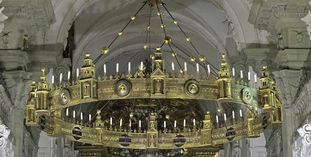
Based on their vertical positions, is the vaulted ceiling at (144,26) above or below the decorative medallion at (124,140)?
above

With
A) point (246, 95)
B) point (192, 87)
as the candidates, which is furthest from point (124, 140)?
point (246, 95)

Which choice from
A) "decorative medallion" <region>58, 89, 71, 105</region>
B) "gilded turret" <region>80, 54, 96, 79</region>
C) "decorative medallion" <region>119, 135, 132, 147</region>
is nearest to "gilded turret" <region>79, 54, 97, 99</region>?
"gilded turret" <region>80, 54, 96, 79</region>

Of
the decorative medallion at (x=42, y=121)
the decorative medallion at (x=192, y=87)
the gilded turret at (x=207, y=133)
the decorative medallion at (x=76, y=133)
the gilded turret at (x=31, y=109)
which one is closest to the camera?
the decorative medallion at (x=192, y=87)

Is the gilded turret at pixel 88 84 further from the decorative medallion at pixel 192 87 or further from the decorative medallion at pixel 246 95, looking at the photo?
the decorative medallion at pixel 246 95

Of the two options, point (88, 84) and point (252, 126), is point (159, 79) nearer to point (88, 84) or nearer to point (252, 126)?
point (88, 84)

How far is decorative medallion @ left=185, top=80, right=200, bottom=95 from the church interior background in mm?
15

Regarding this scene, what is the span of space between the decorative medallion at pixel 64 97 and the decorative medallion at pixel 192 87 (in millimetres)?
1529

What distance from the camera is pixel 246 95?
35.7 feet

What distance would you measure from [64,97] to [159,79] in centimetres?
126

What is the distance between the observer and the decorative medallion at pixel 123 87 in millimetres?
10797

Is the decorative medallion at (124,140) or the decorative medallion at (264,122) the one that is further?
the decorative medallion at (124,140)

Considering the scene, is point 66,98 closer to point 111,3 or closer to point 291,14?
point 291,14

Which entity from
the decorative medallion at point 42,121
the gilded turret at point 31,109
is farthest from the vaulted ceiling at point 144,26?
the gilded turret at point 31,109

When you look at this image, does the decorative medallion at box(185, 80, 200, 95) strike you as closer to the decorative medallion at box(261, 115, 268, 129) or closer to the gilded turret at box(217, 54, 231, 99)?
the gilded turret at box(217, 54, 231, 99)
